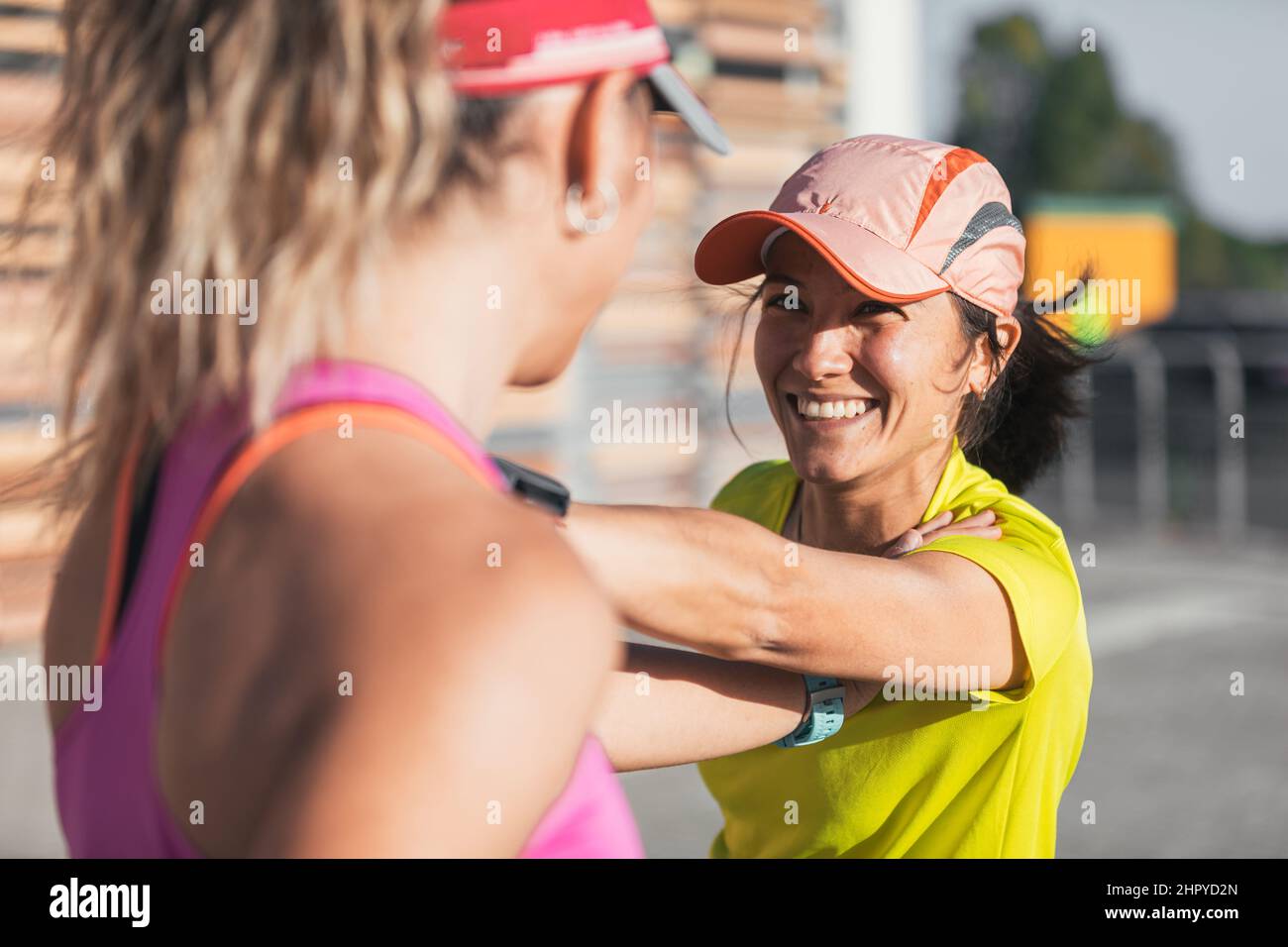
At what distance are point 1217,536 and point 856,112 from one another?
4666 mm

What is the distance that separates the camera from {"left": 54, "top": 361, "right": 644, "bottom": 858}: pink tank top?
3.38ft

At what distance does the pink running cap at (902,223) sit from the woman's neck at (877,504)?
10.5 inches

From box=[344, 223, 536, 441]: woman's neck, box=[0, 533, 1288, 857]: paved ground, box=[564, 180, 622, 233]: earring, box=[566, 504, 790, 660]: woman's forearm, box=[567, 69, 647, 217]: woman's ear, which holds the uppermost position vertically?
box=[567, 69, 647, 217]: woman's ear

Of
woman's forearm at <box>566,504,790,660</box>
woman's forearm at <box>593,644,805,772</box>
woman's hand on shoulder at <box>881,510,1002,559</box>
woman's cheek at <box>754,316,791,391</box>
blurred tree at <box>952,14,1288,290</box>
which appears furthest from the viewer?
blurred tree at <box>952,14,1288,290</box>

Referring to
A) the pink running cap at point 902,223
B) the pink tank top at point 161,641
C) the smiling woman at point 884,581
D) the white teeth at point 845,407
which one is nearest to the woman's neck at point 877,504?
the smiling woman at point 884,581

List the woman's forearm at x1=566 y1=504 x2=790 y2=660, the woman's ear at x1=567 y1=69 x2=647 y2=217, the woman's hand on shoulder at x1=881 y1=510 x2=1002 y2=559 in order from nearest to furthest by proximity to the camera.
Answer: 1. the woman's ear at x1=567 y1=69 x2=647 y2=217
2. the woman's forearm at x1=566 y1=504 x2=790 y2=660
3. the woman's hand on shoulder at x1=881 y1=510 x2=1002 y2=559

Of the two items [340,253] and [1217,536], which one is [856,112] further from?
[340,253]

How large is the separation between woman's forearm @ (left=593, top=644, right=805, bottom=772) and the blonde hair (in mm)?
947

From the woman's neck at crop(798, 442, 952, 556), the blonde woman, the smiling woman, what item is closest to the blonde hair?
the blonde woman

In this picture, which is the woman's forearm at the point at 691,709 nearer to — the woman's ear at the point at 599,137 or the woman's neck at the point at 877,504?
the woman's neck at the point at 877,504

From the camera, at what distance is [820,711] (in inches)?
78.6

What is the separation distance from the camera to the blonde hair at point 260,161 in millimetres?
1023

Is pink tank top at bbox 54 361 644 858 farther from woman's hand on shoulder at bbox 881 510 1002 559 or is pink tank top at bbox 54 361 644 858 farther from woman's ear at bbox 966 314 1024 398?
woman's ear at bbox 966 314 1024 398

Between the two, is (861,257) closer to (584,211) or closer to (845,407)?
(845,407)
